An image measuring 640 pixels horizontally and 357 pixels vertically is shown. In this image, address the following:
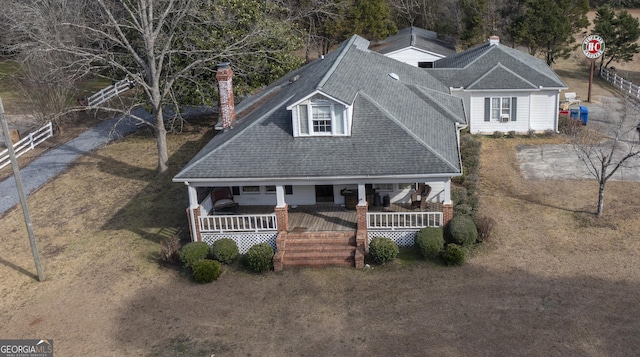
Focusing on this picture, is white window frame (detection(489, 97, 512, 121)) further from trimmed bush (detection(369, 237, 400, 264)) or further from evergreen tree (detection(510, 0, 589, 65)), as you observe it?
trimmed bush (detection(369, 237, 400, 264))

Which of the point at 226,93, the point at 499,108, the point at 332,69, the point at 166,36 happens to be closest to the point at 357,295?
the point at 332,69

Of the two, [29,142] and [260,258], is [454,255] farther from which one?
[29,142]

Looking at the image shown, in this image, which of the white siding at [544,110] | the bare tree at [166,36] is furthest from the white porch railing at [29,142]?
the white siding at [544,110]

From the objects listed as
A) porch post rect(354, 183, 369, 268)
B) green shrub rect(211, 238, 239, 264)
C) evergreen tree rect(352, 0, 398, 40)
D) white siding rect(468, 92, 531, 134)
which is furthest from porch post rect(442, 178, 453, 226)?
evergreen tree rect(352, 0, 398, 40)

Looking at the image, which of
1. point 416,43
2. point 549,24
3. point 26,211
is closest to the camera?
point 26,211

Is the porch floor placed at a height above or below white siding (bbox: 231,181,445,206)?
below

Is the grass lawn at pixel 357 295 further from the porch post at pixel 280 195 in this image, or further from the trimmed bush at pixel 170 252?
the porch post at pixel 280 195
